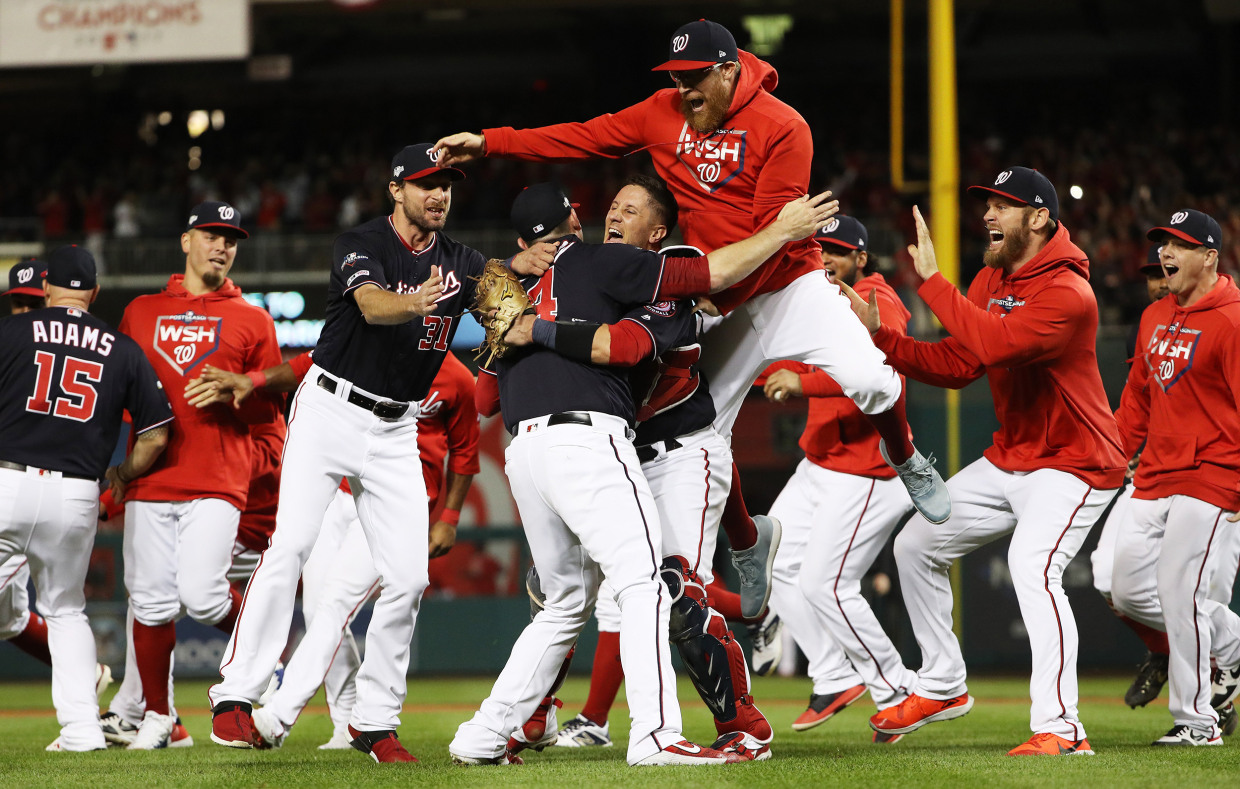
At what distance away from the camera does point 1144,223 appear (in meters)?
16.0

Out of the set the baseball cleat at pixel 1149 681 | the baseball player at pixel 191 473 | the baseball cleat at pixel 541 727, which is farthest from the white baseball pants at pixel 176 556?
the baseball cleat at pixel 1149 681

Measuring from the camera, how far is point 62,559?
6047mm

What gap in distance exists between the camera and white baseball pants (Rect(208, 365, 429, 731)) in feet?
16.9

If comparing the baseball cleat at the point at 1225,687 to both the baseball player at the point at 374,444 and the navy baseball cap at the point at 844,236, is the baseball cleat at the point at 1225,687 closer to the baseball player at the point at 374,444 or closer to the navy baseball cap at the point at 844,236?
the navy baseball cap at the point at 844,236

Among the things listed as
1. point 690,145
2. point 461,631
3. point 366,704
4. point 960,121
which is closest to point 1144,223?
point 960,121

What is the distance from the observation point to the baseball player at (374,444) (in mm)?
5156

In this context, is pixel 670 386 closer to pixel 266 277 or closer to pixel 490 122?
pixel 266 277

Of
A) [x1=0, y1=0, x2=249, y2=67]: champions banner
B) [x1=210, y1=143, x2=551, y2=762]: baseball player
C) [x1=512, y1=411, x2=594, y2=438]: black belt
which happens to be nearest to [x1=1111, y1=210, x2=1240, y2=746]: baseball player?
[x1=512, y1=411, x2=594, y2=438]: black belt

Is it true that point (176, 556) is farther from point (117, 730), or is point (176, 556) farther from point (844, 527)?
point (844, 527)

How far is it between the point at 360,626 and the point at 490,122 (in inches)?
459

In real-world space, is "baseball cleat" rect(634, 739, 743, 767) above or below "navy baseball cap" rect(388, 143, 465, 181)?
below

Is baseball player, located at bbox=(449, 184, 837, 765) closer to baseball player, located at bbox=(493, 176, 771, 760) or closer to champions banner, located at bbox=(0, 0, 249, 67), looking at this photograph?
baseball player, located at bbox=(493, 176, 771, 760)

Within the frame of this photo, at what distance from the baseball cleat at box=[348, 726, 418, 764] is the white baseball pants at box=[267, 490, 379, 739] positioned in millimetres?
317

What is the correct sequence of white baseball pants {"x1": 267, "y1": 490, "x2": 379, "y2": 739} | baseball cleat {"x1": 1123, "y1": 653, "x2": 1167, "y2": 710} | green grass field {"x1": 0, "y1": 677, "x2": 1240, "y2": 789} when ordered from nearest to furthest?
green grass field {"x1": 0, "y1": 677, "x2": 1240, "y2": 789}
white baseball pants {"x1": 267, "y1": 490, "x2": 379, "y2": 739}
baseball cleat {"x1": 1123, "y1": 653, "x2": 1167, "y2": 710}
